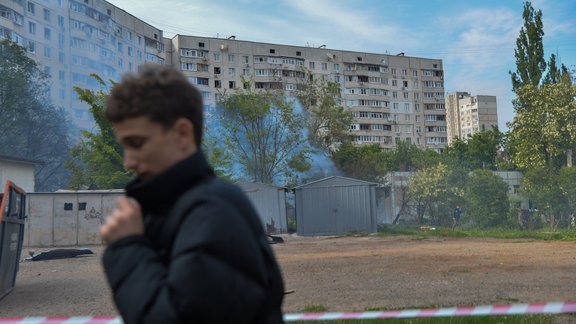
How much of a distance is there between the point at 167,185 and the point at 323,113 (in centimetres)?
5431

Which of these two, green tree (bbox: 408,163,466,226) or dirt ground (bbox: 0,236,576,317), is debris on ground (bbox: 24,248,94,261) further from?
green tree (bbox: 408,163,466,226)

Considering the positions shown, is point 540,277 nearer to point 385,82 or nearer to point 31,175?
point 31,175

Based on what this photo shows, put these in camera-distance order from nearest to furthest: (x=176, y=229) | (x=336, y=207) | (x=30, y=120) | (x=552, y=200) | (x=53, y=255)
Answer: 1. (x=176, y=229)
2. (x=53, y=255)
3. (x=336, y=207)
4. (x=552, y=200)
5. (x=30, y=120)

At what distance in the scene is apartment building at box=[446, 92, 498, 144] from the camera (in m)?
142

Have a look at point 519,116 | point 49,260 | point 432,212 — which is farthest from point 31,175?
point 519,116

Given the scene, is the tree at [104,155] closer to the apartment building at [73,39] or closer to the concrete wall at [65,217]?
the concrete wall at [65,217]

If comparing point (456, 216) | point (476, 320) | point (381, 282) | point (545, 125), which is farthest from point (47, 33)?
point (476, 320)

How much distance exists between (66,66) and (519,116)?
5300cm

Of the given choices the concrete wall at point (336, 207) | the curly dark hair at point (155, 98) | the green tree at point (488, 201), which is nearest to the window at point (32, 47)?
the concrete wall at point (336, 207)

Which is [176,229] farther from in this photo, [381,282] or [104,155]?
[104,155]

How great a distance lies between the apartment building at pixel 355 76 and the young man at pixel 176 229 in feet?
246

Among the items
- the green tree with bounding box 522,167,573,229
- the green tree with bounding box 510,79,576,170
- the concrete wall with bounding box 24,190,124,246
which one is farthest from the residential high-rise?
the concrete wall with bounding box 24,190,124,246

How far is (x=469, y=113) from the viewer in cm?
14525

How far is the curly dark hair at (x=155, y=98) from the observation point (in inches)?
56.3
